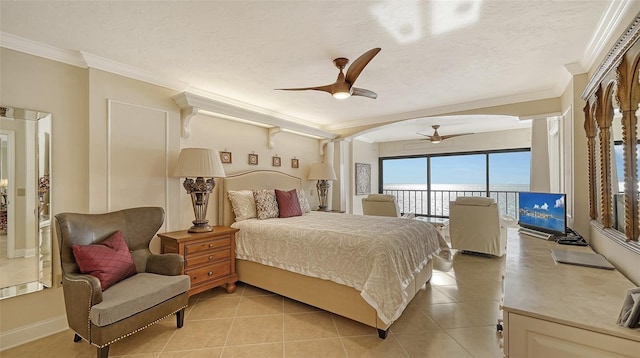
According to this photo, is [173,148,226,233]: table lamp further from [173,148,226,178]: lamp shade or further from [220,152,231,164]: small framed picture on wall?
[220,152,231,164]: small framed picture on wall

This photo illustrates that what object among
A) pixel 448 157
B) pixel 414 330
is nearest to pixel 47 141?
pixel 414 330

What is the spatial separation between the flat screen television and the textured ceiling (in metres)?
1.30

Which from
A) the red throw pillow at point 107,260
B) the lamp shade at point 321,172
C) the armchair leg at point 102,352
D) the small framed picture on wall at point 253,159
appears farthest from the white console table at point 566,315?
the lamp shade at point 321,172

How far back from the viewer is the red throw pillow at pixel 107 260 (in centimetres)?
203

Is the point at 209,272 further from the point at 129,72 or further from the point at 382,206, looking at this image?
the point at 382,206

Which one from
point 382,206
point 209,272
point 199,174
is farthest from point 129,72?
point 382,206

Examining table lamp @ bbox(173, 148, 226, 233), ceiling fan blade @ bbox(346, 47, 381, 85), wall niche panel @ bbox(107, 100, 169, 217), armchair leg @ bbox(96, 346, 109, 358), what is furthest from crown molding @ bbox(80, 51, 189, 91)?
armchair leg @ bbox(96, 346, 109, 358)

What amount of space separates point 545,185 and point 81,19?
17.1ft

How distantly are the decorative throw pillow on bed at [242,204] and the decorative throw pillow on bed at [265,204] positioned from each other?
7 cm

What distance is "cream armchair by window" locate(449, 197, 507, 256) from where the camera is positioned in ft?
13.8

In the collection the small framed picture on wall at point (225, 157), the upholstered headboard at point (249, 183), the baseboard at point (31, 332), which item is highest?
the small framed picture on wall at point (225, 157)

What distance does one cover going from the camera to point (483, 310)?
2.67 m

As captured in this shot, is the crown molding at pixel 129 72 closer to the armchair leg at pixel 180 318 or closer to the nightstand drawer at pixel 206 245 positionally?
the nightstand drawer at pixel 206 245

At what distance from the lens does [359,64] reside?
2146mm
